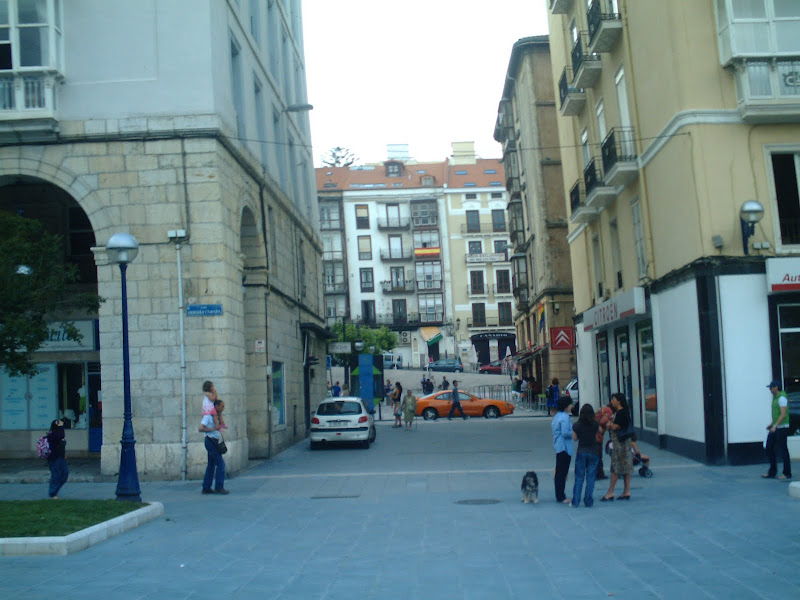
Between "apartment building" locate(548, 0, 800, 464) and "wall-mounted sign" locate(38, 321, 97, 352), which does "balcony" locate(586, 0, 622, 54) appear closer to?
"apartment building" locate(548, 0, 800, 464)

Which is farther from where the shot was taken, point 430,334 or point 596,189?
point 430,334

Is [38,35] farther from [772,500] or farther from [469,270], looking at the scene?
[469,270]

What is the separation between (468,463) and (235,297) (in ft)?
21.5

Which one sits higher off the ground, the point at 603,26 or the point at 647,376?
the point at 603,26

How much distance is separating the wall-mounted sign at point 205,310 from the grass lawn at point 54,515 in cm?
535

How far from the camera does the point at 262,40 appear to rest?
2584cm

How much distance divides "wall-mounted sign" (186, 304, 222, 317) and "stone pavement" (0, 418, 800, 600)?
341cm

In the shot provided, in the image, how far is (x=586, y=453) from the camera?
42.2ft

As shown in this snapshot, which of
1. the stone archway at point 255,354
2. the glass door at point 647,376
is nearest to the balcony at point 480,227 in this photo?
the glass door at point 647,376

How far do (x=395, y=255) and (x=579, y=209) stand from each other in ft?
195

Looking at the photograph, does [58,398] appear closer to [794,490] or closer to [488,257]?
[794,490]

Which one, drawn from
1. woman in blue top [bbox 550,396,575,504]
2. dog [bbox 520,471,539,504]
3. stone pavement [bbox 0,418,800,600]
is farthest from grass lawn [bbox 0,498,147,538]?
woman in blue top [bbox 550,396,575,504]

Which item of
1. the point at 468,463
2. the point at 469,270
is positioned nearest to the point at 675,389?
the point at 468,463

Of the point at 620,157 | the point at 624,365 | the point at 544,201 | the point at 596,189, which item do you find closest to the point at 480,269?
the point at 544,201
